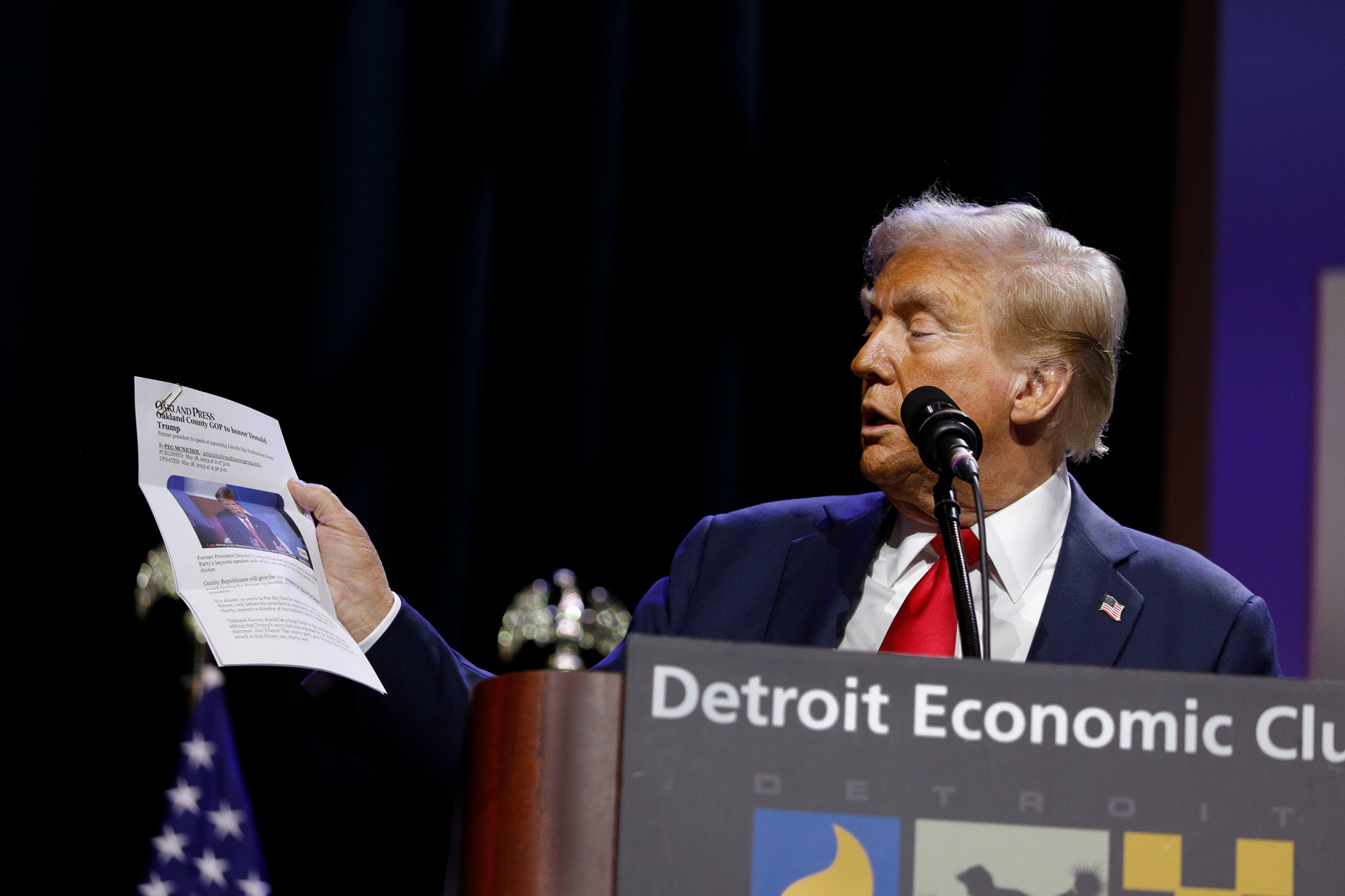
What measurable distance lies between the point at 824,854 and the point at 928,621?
91cm

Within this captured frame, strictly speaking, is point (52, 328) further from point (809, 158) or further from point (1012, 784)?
point (1012, 784)

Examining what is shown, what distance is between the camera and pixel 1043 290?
1902 millimetres

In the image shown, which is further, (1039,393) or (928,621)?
(1039,393)

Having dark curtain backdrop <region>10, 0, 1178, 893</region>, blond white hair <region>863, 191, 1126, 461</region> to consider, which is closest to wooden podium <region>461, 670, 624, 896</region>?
blond white hair <region>863, 191, 1126, 461</region>

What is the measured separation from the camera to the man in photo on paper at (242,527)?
1234 mm

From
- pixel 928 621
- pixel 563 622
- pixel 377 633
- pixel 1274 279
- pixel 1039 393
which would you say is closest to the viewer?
pixel 377 633

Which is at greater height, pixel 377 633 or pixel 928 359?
pixel 928 359

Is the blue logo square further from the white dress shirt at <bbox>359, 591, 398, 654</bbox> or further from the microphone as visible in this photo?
the white dress shirt at <bbox>359, 591, 398, 654</bbox>

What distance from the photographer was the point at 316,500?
1.42 metres

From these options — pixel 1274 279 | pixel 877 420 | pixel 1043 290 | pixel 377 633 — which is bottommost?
pixel 377 633

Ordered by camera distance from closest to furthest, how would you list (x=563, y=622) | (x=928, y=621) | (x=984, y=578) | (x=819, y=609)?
(x=984, y=578) → (x=928, y=621) → (x=819, y=609) → (x=563, y=622)

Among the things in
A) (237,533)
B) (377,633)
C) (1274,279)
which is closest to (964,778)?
(237,533)

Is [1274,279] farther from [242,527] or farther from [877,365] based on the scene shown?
[242,527]

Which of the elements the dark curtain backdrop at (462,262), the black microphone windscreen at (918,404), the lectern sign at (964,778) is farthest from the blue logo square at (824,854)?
the dark curtain backdrop at (462,262)
